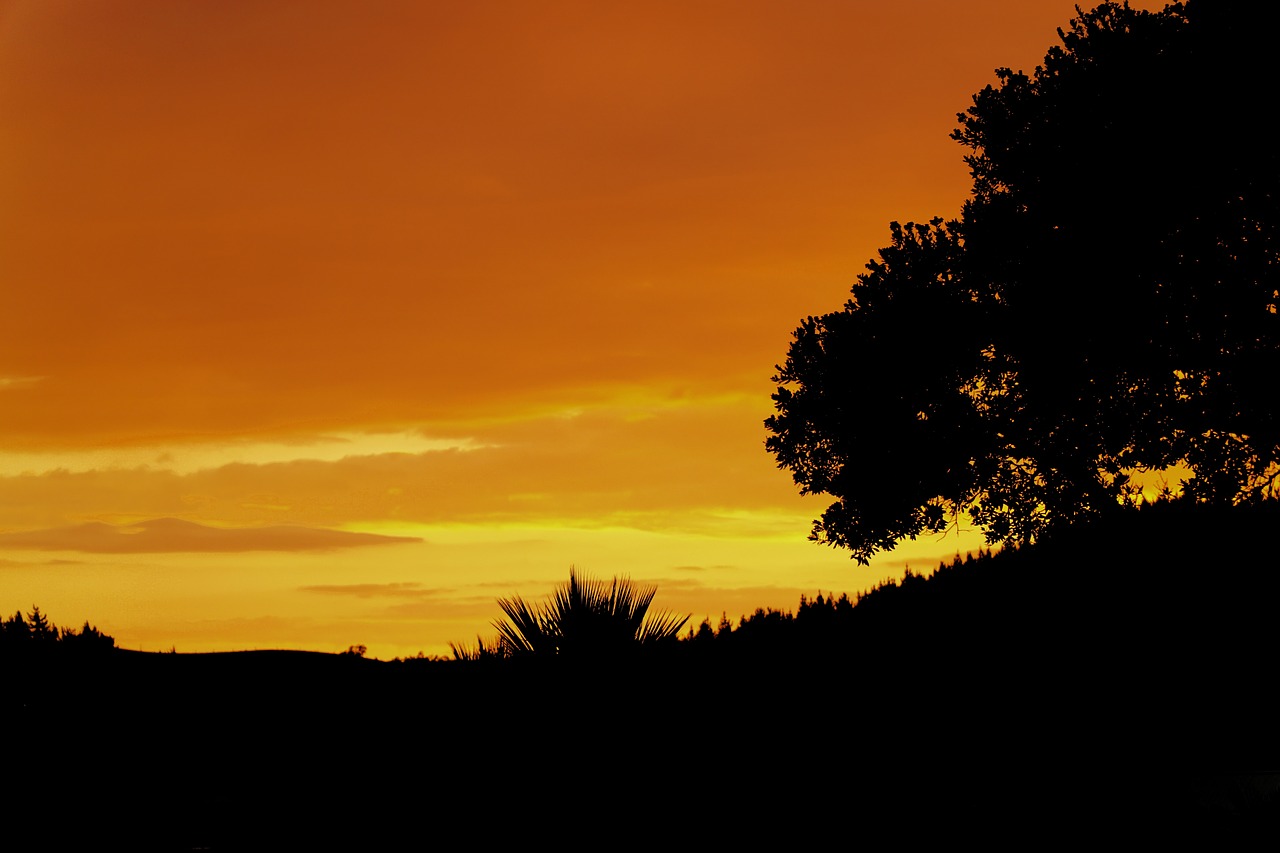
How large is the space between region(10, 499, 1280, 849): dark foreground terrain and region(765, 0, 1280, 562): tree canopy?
9.23m

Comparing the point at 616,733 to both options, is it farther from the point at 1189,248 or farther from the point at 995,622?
the point at 1189,248

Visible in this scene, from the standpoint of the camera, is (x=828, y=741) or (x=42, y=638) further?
(x=42, y=638)

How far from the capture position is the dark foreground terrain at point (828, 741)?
35.5 feet

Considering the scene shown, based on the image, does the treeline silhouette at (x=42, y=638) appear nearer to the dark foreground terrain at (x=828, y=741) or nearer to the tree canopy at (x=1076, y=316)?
the dark foreground terrain at (x=828, y=741)

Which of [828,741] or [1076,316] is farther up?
[1076,316]

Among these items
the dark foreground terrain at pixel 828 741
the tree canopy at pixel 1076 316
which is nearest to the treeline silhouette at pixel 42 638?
the dark foreground terrain at pixel 828 741

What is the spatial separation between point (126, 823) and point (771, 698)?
7156 mm

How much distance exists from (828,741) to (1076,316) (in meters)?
15.6

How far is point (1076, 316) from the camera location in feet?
82.5

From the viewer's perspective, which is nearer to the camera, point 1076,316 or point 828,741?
point 828,741

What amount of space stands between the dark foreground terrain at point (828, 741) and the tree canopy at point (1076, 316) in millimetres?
9226

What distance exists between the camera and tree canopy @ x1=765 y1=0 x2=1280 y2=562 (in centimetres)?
2425

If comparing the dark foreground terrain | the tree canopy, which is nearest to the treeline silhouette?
the dark foreground terrain

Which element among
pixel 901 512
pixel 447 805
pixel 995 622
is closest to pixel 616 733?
pixel 447 805
